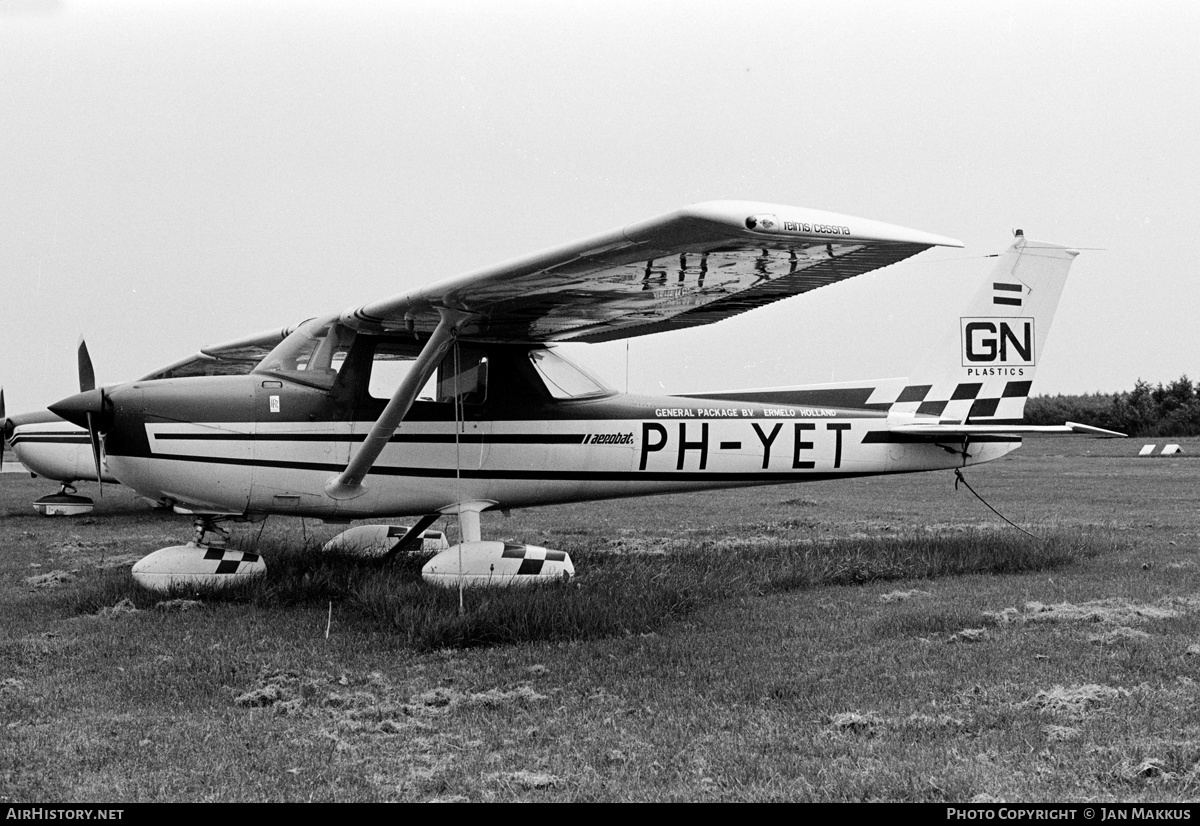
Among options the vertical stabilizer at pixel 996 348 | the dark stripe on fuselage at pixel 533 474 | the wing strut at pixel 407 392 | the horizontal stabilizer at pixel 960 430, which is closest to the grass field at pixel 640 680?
the dark stripe on fuselage at pixel 533 474

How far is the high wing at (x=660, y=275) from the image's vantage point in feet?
16.8

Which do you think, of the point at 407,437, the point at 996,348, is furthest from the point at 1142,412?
the point at 407,437

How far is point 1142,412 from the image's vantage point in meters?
46.4

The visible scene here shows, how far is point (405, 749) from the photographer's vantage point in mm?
4094

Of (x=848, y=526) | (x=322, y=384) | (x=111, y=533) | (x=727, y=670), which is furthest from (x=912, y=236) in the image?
(x=111, y=533)

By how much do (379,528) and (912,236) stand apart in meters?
6.02

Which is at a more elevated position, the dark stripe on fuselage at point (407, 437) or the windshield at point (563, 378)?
the windshield at point (563, 378)

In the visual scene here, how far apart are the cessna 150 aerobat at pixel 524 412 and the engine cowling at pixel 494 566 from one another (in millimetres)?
18

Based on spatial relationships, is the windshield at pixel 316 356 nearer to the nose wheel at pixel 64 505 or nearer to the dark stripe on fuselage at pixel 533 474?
the dark stripe on fuselage at pixel 533 474

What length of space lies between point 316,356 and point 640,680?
163 inches

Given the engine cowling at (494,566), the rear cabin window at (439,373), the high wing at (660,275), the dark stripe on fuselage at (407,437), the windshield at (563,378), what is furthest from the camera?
the windshield at (563,378)

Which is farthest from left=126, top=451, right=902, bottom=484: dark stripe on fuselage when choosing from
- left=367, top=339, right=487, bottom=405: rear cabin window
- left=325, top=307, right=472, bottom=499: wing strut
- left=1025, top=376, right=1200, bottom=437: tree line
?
left=1025, top=376, right=1200, bottom=437: tree line

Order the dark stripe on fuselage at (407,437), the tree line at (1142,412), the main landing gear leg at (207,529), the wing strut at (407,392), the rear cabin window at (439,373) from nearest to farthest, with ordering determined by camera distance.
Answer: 1. the wing strut at (407,392)
2. the dark stripe on fuselage at (407,437)
3. the rear cabin window at (439,373)
4. the main landing gear leg at (207,529)
5. the tree line at (1142,412)

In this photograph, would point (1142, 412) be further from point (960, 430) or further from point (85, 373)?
point (85, 373)
